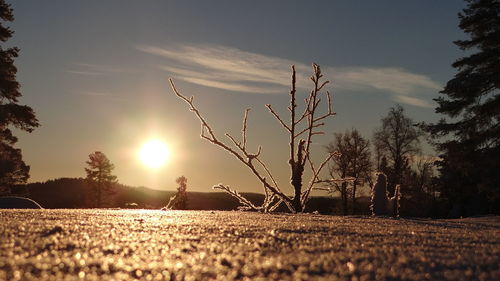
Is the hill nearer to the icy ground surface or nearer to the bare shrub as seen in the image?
the bare shrub

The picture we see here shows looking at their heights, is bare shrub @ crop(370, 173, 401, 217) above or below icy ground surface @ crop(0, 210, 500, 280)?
above

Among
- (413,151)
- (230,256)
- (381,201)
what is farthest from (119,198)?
(230,256)

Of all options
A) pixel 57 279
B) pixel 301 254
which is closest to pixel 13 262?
pixel 57 279

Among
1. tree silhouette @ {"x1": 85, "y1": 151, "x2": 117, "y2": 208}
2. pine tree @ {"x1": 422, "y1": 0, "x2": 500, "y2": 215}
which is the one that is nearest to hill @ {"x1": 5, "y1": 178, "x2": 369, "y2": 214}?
tree silhouette @ {"x1": 85, "y1": 151, "x2": 117, "y2": 208}

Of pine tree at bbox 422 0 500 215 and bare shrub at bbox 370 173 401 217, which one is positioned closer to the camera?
bare shrub at bbox 370 173 401 217

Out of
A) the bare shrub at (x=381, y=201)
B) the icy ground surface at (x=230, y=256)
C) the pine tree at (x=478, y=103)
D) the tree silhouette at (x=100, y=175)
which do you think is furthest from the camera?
the tree silhouette at (x=100, y=175)

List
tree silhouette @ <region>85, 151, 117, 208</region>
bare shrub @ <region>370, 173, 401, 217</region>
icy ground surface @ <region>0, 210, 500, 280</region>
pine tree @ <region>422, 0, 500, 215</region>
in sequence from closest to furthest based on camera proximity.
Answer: icy ground surface @ <region>0, 210, 500, 280</region>, bare shrub @ <region>370, 173, 401, 217</region>, pine tree @ <region>422, 0, 500, 215</region>, tree silhouette @ <region>85, 151, 117, 208</region>

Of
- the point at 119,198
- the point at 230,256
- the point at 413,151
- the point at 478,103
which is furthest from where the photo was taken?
the point at 119,198

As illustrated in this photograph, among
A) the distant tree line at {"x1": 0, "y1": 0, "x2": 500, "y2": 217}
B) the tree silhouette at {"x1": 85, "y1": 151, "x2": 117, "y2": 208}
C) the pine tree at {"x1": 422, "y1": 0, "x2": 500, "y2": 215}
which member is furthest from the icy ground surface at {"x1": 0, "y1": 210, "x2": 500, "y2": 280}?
the tree silhouette at {"x1": 85, "y1": 151, "x2": 117, "y2": 208}

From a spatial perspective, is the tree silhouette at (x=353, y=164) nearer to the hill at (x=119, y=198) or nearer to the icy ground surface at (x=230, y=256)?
the hill at (x=119, y=198)

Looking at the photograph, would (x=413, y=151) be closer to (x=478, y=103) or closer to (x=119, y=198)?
(x=478, y=103)

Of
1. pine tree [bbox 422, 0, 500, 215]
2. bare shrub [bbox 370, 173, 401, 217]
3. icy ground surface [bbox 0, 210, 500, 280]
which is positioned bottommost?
icy ground surface [bbox 0, 210, 500, 280]

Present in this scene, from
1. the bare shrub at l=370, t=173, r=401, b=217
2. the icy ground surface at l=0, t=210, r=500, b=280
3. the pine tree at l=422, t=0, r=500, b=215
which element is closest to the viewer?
the icy ground surface at l=0, t=210, r=500, b=280

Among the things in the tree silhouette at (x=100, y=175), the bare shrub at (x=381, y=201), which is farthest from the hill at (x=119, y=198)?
the bare shrub at (x=381, y=201)
